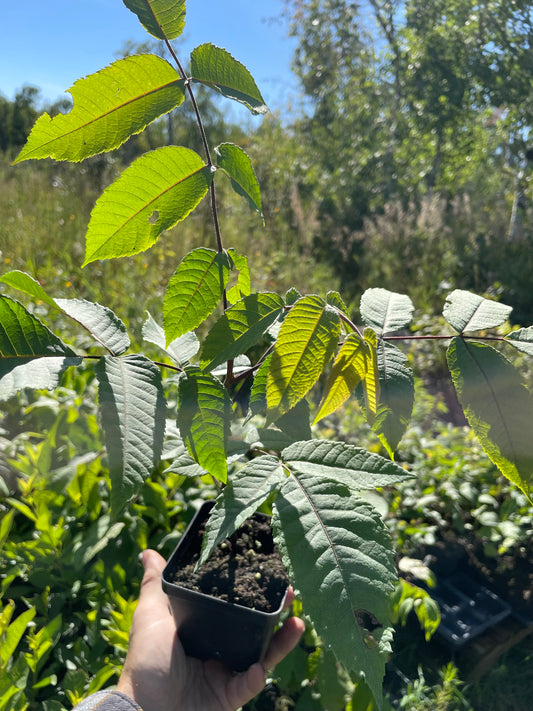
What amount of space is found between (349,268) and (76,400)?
5612 millimetres

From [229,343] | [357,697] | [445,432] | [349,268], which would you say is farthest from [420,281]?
[229,343]

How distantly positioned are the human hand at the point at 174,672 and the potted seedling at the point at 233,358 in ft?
1.46

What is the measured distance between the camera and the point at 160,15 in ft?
2.10

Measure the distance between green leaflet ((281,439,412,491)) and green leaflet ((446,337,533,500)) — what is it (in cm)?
13

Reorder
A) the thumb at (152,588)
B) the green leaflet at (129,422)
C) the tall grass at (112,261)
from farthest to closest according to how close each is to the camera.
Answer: the tall grass at (112,261) → the thumb at (152,588) → the green leaflet at (129,422)

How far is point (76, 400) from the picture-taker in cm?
206

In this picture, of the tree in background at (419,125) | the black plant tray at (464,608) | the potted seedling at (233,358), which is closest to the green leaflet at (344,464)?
the potted seedling at (233,358)

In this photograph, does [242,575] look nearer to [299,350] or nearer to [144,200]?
[299,350]

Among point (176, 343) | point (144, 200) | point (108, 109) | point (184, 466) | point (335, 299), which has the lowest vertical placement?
point (184, 466)

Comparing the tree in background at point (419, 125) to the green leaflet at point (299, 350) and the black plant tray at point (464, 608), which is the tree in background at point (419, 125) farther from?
the green leaflet at point (299, 350)

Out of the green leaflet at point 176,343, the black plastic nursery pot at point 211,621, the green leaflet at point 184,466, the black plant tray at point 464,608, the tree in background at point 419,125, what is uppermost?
the tree in background at point 419,125

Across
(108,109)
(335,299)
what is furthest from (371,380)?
(108,109)

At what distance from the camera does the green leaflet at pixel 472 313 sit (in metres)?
0.74

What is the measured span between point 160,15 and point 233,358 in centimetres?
47
